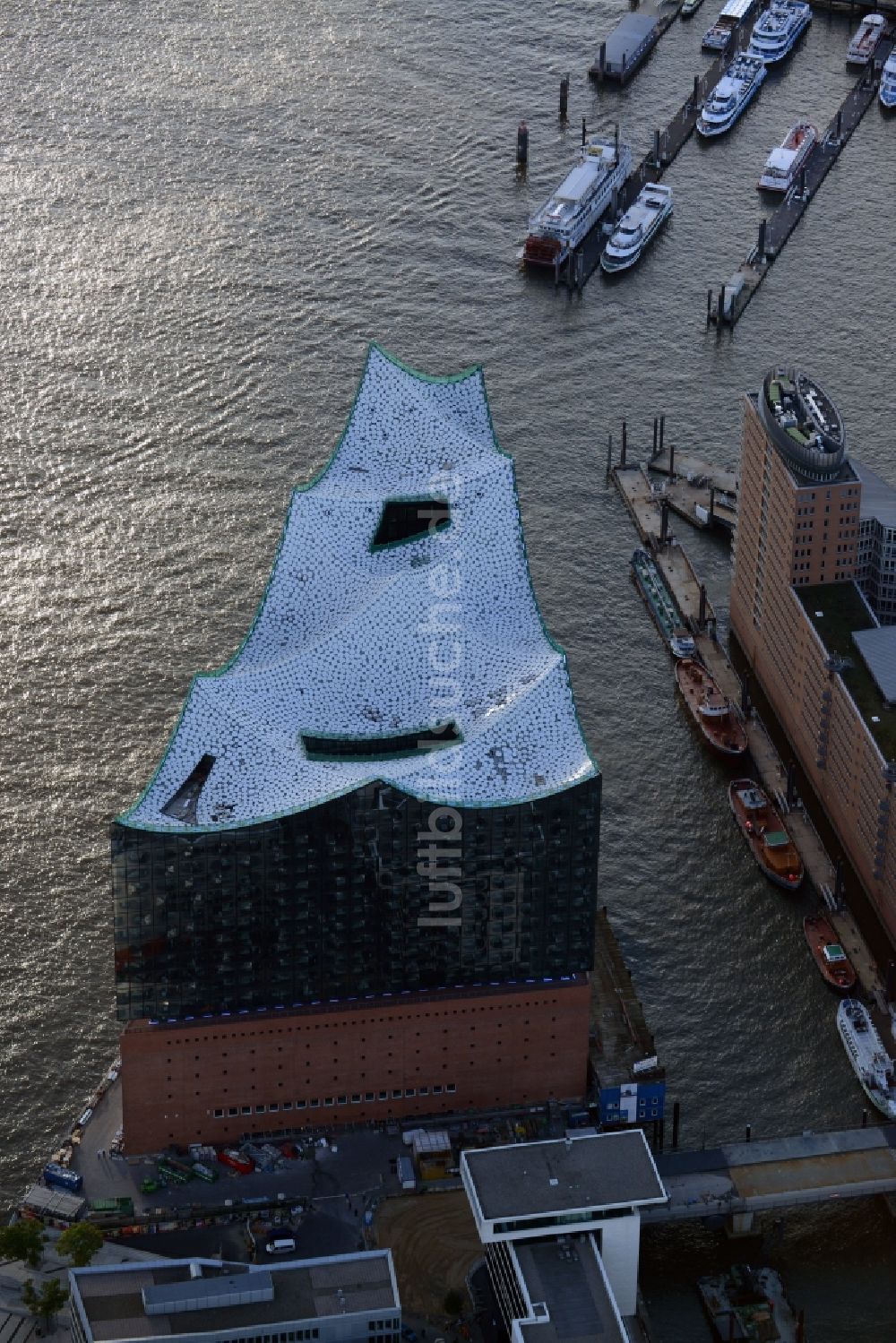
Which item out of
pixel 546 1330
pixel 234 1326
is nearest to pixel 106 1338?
pixel 234 1326

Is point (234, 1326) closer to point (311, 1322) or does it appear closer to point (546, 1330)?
point (311, 1322)

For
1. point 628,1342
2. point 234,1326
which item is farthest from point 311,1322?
point 628,1342

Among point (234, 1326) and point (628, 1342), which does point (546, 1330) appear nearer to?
point (628, 1342)

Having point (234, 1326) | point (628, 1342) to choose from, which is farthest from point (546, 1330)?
point (234, 1326)

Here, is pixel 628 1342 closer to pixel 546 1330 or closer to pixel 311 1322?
pixel 546 1330

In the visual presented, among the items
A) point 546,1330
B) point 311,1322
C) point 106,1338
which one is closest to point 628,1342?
point 546,1330
